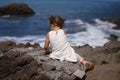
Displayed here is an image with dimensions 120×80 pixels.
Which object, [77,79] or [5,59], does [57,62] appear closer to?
[77,79]

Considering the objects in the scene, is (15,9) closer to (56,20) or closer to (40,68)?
(56,20)

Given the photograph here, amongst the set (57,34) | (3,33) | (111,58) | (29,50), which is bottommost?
(3,33)

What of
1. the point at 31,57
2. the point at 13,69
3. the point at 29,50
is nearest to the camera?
the point at 13,69

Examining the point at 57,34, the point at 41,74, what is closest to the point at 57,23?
the point at 57,34

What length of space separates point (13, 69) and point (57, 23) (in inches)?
59.1

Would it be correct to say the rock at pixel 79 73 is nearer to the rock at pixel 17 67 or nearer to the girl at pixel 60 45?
the girl at pixel 60 45

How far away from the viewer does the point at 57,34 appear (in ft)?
24.6

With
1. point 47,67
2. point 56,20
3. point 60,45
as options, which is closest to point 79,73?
point 47,67

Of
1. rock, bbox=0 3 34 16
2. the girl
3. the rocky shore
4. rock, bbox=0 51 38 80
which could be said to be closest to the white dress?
the girl

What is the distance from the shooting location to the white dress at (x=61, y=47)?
7484 millimetres

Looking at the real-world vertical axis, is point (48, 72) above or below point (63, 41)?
below

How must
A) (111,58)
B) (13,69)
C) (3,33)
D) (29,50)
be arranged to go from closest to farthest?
(13,69), (29,50), (111,58), (3,33)

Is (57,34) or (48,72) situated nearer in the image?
(48,72)

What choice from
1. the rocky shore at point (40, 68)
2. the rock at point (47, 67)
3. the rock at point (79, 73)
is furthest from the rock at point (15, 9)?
the rock at point (79, 73)
